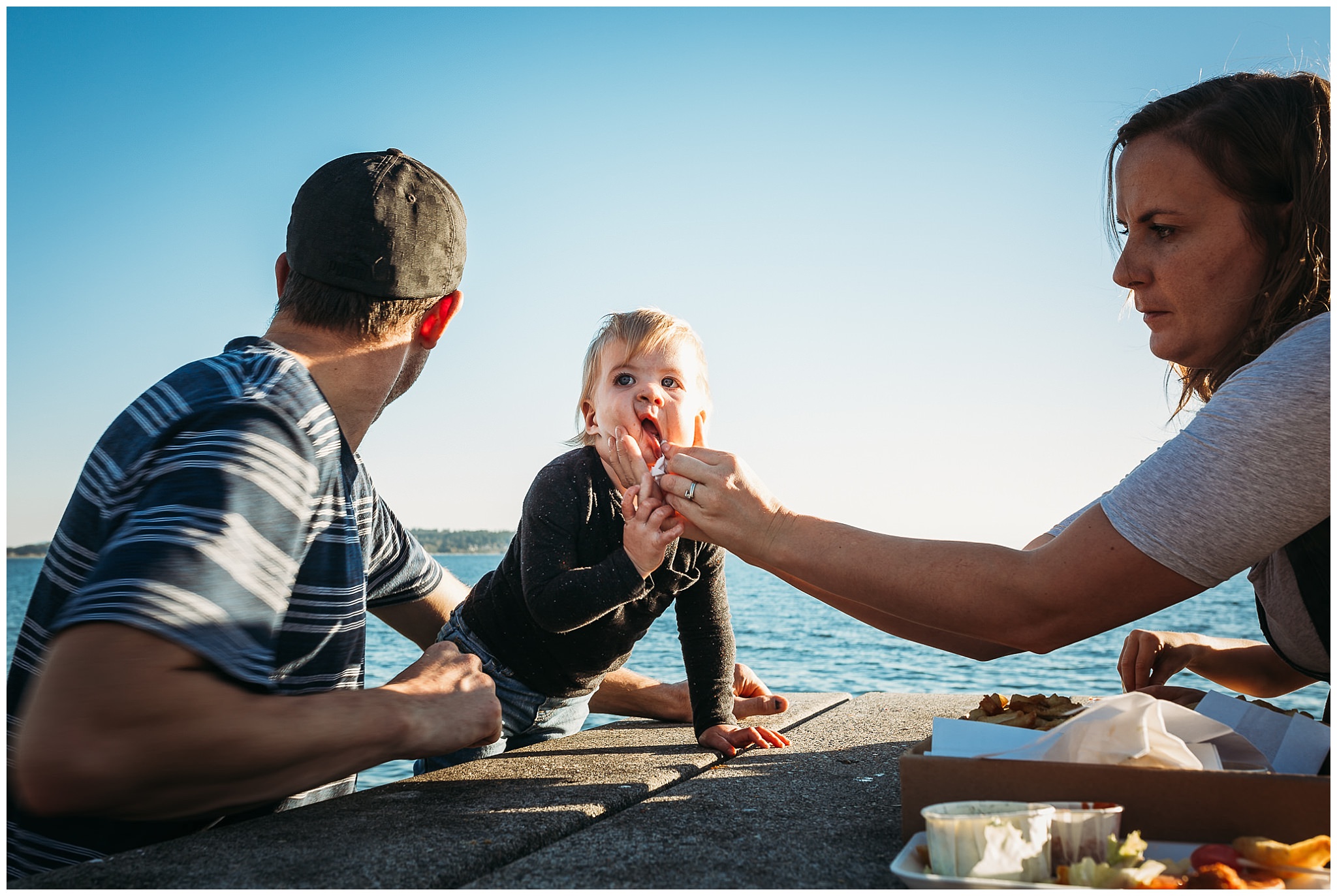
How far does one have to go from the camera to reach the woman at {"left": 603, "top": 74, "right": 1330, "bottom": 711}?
1.87 m

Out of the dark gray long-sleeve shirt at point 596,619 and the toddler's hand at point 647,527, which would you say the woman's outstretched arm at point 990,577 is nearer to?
the toddler's hand at point 647,527

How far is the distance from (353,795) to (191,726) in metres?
0.77

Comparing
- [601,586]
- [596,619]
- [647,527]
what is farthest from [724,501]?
[596,619]

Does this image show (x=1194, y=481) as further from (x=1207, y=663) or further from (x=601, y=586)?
(x=601, y=586)

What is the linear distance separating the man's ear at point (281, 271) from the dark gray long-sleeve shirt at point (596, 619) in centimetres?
124

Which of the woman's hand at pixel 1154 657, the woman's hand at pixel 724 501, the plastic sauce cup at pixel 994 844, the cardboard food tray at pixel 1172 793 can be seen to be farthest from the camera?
the woman's hand at pixel 1154 657

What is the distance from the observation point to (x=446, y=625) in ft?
11.8

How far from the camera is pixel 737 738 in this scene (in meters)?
2.90

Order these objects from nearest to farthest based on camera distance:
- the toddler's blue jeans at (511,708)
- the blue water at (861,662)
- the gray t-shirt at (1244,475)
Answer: the gray t-shirt at (1244,475) → the toddler's blue jeans at (511,708) → the blue water at (861,662)

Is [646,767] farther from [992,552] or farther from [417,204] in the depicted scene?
[417,204]

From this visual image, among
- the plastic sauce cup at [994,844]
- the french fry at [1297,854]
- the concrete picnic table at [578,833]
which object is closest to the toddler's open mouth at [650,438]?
the concrete picnic table at [578,833]

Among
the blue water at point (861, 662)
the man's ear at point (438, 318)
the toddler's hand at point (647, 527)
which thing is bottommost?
the blue water at point (861, 662)

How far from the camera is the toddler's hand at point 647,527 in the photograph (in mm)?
2832

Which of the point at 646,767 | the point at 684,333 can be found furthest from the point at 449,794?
the point at 684,333
